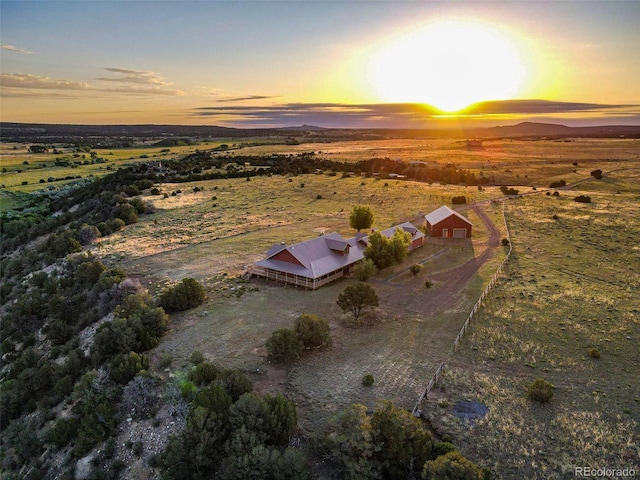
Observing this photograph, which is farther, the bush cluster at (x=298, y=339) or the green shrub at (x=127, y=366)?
the bush cluster at (x=298, y=339)

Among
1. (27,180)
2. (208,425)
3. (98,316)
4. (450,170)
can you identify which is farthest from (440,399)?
(27,180)

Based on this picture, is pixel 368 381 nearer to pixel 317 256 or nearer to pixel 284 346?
pixel 284 346

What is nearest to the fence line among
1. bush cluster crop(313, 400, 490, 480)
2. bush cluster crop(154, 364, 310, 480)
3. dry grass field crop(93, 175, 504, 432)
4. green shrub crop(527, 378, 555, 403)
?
dry grass field crop(93, 175, 504, 432)

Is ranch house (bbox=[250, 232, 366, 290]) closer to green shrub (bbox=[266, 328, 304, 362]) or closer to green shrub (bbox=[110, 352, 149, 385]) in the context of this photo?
green shrub (bbox=[266, 328, 304, 362])

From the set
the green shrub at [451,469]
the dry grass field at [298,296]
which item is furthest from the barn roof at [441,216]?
the green shrub at [451,469]

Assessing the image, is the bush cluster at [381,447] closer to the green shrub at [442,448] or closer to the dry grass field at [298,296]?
the green shrub at [442,448]

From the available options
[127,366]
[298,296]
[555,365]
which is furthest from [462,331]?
[127,366]

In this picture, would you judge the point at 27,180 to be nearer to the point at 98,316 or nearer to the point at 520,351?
the point at 98,316
